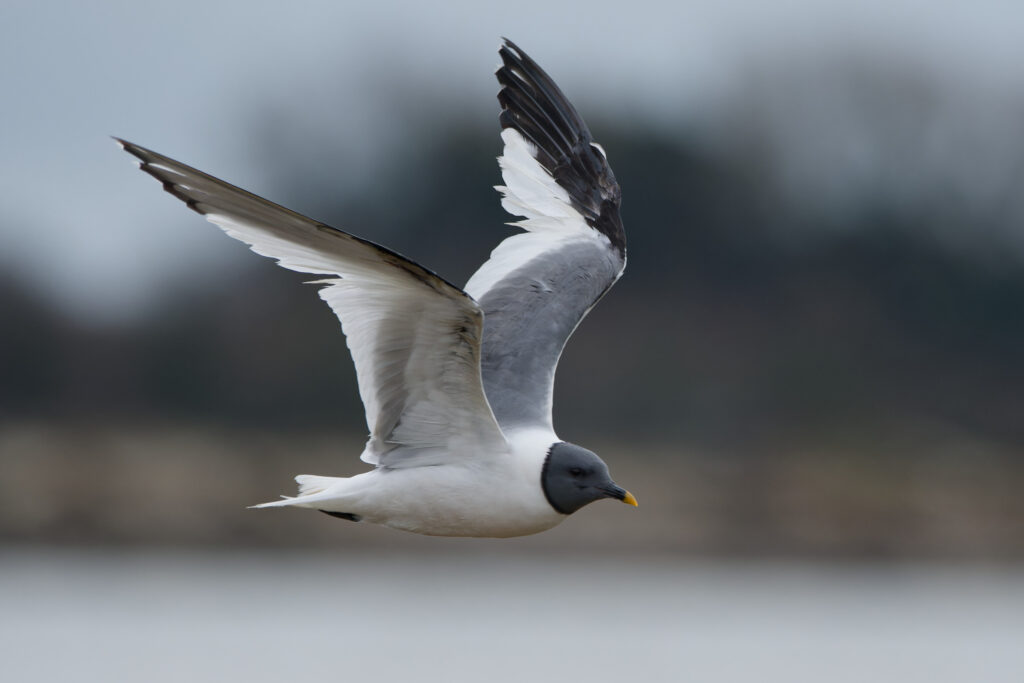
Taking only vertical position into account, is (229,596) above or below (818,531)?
below

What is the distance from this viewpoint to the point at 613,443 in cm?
2202

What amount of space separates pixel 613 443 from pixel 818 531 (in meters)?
3.05

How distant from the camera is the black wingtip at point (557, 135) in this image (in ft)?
24.0

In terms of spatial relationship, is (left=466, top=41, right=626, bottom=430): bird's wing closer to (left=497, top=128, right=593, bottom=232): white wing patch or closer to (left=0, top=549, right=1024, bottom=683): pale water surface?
(left=497, top=128, right=593, bottom=232): white wing patch

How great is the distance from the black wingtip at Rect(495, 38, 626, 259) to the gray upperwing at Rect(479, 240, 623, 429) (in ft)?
1.12

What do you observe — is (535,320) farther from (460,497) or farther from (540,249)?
(460,497)

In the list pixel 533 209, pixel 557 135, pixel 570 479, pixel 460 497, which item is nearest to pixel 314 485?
pixel 460 497

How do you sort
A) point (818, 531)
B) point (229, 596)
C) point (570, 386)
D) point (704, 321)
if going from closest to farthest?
point (229, 596)
point (818, 531)
point (570, 386)
point (704, 321)

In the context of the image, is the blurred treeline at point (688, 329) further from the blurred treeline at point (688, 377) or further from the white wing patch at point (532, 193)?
the white wing patch at point (532, 193)

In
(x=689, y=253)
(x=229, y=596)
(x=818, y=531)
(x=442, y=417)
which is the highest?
(x=442, y=417)

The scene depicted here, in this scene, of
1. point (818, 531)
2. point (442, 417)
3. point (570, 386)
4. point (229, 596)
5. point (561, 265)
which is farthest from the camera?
point (570, 386)

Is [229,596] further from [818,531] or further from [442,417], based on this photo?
[442,417]

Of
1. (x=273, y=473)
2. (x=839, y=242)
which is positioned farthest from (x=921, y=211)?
(x=273, y=473)

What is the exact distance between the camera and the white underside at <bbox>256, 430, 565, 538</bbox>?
5.61 m
